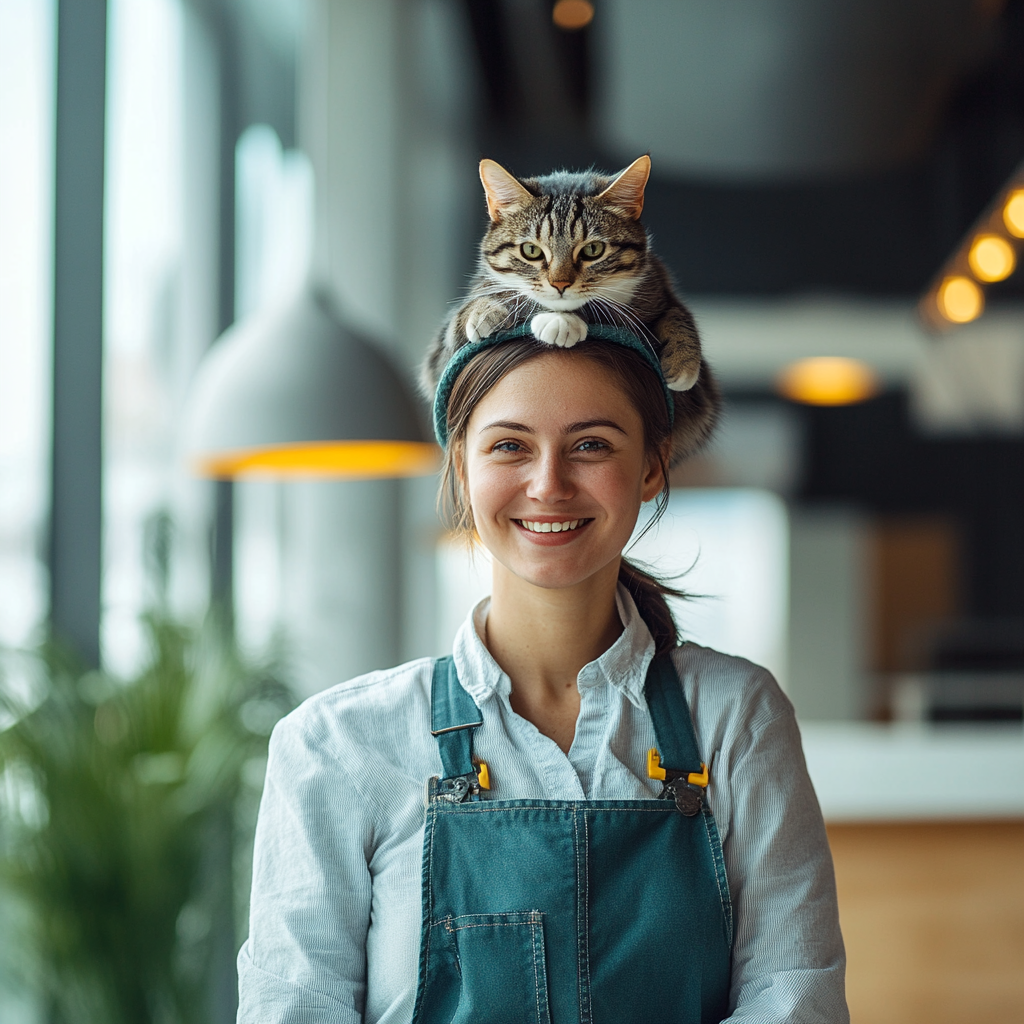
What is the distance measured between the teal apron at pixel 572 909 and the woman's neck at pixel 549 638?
11 centimetres

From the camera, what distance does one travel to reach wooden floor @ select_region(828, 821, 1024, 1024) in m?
3.50

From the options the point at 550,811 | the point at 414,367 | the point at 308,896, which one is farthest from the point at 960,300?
the point at 308,896

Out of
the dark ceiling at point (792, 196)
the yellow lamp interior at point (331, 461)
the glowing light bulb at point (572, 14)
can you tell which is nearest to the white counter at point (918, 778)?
the dark ceiling at point (792, 196)

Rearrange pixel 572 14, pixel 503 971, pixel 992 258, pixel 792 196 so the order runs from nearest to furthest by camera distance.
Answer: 1. pixel 503 971
2. pixel 992 258
3. pixel 572 14
4. pixel 792 196

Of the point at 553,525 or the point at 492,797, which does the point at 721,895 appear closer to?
the point at 492,797

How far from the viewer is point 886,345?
6652 millimetres

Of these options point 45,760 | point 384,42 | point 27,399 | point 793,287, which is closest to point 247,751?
point 45,760

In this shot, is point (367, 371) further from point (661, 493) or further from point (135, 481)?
point (135, 481)

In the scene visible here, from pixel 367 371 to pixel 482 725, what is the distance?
1418mm

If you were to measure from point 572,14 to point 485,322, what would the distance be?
340 centimetres

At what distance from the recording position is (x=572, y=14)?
4066mm

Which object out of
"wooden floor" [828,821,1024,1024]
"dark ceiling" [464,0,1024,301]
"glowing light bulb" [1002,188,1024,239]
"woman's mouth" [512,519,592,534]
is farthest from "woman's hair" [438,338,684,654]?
"dark ceiling" [464,0,1024,301]

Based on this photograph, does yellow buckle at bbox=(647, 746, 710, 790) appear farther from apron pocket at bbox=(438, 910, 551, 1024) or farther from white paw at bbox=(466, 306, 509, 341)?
white paw at bbox=(466, 306, 509, 341)

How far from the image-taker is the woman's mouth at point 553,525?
1.04 m
